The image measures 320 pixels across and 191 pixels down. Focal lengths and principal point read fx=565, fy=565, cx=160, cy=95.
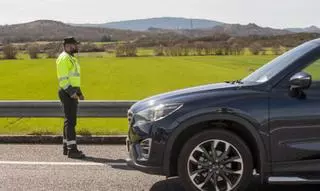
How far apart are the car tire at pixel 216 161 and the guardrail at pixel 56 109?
4.07 meters

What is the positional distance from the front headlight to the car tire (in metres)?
0.34

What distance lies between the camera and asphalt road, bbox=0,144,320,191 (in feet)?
20.4

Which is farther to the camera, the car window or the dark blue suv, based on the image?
the car window

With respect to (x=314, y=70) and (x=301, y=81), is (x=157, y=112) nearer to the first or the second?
(x=301, y=81)

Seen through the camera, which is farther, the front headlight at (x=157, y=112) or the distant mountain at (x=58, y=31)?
the distant mountain at (x=58, y=31)

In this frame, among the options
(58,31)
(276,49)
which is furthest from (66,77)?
(58,31)

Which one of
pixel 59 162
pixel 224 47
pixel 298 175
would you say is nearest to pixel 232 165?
pixel 298 175

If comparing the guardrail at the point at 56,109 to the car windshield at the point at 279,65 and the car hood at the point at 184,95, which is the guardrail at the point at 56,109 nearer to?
the car hood at the point at 184,95

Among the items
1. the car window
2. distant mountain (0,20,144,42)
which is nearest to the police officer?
the car window

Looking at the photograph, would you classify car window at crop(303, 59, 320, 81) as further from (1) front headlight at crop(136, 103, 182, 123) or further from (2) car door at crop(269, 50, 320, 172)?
(1) front headlight at crop(136, 103, 182, 123)

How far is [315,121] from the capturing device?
17.2 feet

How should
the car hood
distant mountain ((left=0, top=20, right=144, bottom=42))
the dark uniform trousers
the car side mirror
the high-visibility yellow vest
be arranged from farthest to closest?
1. distant mountain ((left=0, top=20, right=144, bottom=42))
2. the dark uniform trousers
3. the high-visibility yellow vest
4. the car hood
5. the car side mirror

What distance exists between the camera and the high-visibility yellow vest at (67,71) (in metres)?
7.99

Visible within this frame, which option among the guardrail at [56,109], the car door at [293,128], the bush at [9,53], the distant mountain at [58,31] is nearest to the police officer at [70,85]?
the guardrail at [56,109]
